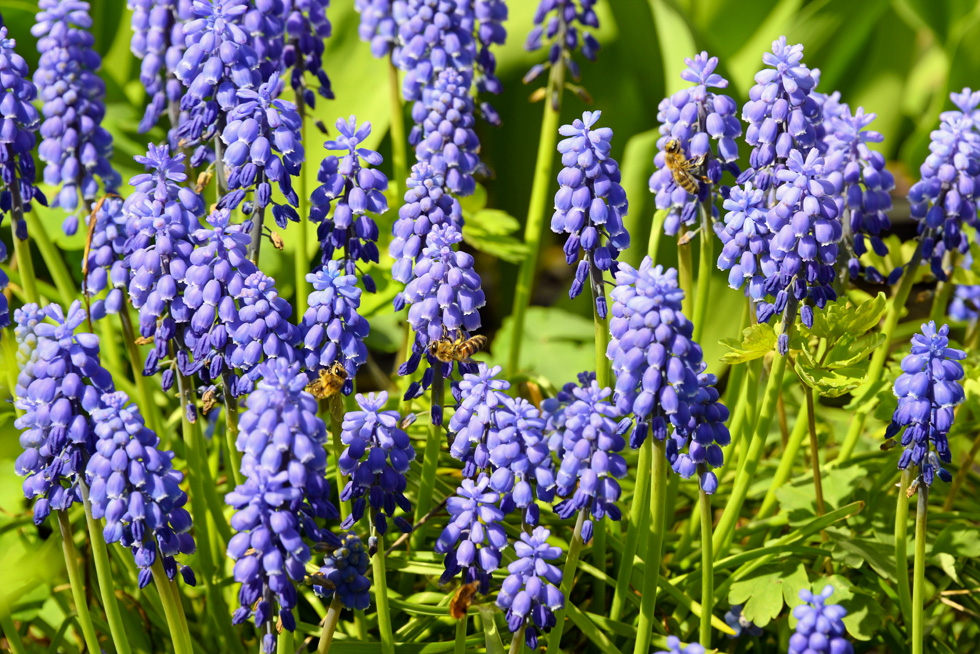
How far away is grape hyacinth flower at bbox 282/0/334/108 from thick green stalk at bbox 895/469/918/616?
2.38 metres

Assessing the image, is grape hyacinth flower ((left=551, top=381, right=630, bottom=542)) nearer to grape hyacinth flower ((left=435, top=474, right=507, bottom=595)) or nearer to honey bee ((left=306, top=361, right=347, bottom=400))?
grape hyacinth flower ((left=435, top=474, right=507, bottom=595))

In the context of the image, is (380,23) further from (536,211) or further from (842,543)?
(842,543)

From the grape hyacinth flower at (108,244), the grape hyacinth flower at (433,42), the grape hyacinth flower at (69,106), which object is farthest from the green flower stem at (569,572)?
the grape hyacinth flower at (69,106)

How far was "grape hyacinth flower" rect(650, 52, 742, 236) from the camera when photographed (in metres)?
2.79

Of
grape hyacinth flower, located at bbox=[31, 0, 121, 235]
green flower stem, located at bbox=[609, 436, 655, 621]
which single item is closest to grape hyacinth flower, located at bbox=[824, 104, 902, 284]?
green flower stem, located at bbox=[609, 436, 655, 621]

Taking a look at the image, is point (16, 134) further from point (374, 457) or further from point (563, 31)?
point (563, 31)

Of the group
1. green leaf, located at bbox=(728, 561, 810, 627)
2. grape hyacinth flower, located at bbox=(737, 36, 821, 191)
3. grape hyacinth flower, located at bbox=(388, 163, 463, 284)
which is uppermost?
grape hyacinth flower, located at bbox=(737, 36, 821, 191)

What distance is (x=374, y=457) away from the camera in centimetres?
232

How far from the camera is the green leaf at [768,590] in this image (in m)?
3.00

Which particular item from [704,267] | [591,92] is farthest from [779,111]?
[591,92]

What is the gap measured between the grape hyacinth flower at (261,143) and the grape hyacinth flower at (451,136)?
0.69m

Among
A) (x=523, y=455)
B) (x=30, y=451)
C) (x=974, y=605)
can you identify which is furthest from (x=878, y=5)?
(x=30, y=451)

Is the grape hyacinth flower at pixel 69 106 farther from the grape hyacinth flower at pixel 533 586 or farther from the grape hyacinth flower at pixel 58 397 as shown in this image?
the grape hyacinth flower at pixel 533 586

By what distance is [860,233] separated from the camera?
331cm
